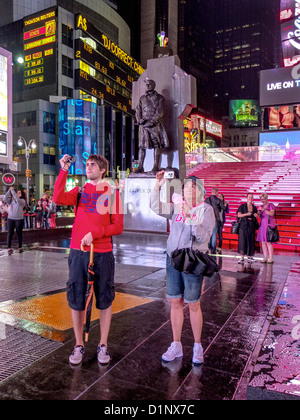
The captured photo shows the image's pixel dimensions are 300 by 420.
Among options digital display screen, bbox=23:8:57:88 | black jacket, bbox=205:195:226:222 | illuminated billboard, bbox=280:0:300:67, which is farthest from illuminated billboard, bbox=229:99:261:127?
black jacket, bbox=205:195:226:222

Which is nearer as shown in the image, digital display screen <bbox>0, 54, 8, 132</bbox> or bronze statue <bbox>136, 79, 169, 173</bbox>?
bronze statue <bbox>136, 79, 169, 173</bbox>

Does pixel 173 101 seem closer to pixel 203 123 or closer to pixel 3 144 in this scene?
pixel 3 144

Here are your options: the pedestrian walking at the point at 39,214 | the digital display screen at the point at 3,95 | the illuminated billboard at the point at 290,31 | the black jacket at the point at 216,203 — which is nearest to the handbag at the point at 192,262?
the black jacket at the point at 216,203

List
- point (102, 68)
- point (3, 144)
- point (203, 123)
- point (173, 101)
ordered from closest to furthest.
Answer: point (173, 101) < point (3, 144) < point (102, 68) < point (203, 123)

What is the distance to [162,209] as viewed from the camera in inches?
158

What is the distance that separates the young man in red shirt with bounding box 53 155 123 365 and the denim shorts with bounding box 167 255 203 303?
59cm

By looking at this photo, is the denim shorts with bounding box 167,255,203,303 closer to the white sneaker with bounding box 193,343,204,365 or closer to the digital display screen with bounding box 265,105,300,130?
the white sneaker with bounding box 193,343,204,365

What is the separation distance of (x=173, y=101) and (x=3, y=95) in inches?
436

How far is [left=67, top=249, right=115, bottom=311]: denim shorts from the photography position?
331cm

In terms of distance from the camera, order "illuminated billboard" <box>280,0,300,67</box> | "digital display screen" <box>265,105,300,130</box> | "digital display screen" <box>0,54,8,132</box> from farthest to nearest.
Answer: "digital display screen" <box>265,105,300,130</box>
"illuminated billboard" <box>280,0,300,67</box>
"digital display screen" <box>0,54,8,132</box>

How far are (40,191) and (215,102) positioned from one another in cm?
10294

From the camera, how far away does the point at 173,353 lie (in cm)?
345

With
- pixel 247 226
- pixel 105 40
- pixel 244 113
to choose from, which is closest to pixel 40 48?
pixel 105 40

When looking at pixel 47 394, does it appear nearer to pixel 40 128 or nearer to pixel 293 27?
pixel 293 27
